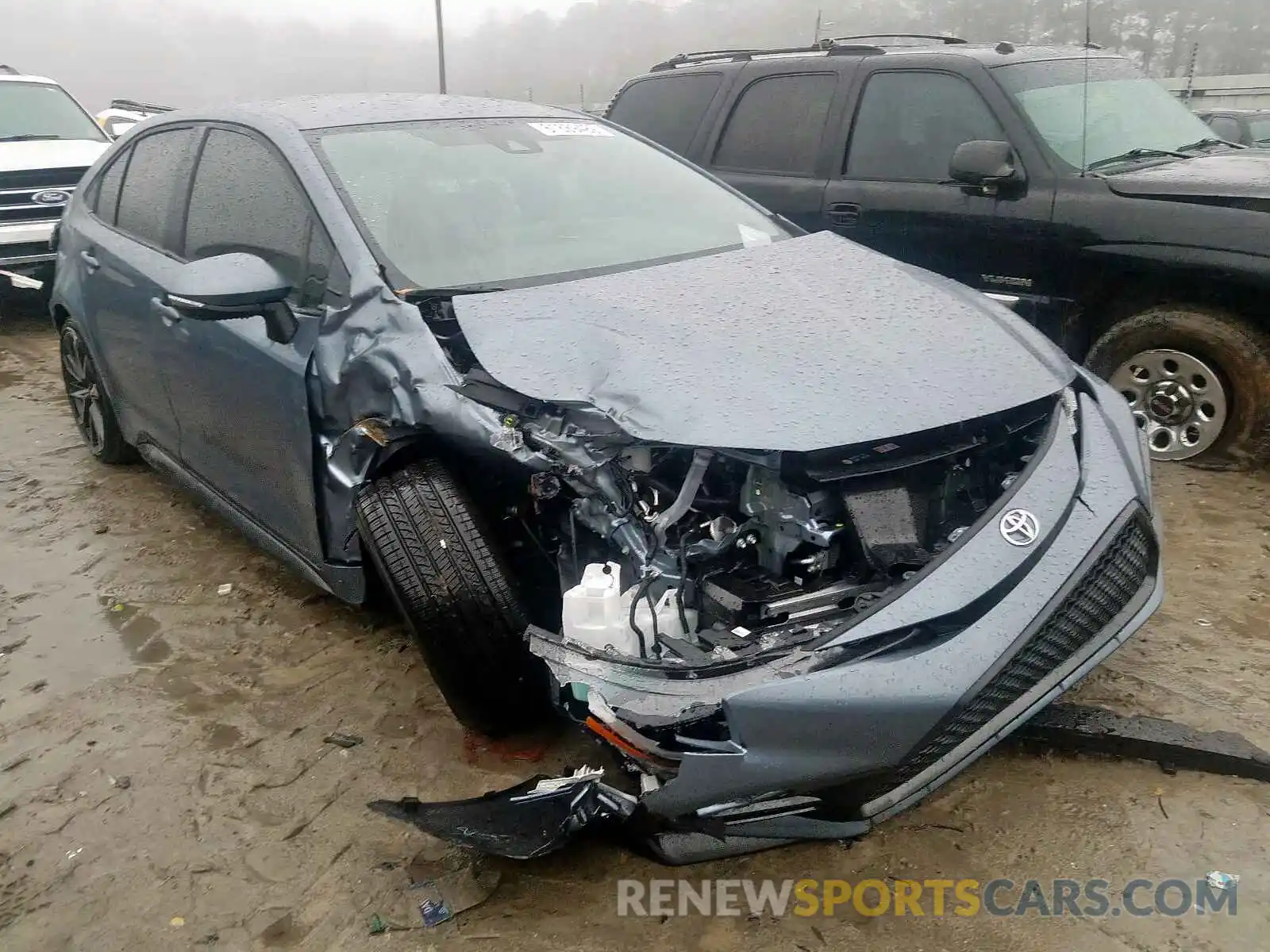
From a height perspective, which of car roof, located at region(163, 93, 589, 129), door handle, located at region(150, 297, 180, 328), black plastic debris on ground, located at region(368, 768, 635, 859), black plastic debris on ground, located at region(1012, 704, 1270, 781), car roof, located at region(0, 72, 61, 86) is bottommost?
black plastic debris on ground, located at region(1012, 704, 1270, 781)

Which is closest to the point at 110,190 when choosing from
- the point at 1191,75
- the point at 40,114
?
the point at 40,114

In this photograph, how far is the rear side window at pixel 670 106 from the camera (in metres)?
5.66

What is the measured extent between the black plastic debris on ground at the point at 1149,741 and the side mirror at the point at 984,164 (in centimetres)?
257

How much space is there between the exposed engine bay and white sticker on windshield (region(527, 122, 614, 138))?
5.00 ft

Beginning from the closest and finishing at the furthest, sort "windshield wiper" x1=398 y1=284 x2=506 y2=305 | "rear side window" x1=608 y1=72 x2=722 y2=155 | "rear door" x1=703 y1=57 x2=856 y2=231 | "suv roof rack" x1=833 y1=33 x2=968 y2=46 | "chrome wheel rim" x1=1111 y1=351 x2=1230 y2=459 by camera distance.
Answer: "windshield wiper" x1=398 y1=284 x2=506 y2=305 → "chrome wheel rim" x1=1111 y1=351 x2=1230 y2=459 → "rear door" x1=703 y1=57 x2=856 y2=231 → "suv roof rack" x1=833 y1=33 x2=968 y2=46 → "rear side window" x1=608 y1=72 x2=722 y2=155

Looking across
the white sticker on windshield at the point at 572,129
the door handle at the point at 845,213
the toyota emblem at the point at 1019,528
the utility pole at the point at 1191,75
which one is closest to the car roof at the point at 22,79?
the white sticker on windshield at the point at 572,129

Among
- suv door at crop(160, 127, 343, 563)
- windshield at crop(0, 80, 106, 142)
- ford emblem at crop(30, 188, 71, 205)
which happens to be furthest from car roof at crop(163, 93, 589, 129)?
windshield at crop(0, 80, 106, 142)

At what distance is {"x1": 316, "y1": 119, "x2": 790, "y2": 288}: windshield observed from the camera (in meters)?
2.96

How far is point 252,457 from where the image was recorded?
324 cm

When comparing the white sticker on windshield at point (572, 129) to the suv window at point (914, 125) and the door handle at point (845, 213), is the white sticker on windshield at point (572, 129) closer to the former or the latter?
the door handle at point (845, 213)

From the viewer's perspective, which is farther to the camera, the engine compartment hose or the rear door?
the rear door

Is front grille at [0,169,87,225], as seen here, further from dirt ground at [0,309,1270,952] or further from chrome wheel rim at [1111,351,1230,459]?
chrome wheel rim at [1111,351,1230,459]

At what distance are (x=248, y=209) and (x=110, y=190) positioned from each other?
5.07ft

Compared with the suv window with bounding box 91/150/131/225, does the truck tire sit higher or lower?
lower
